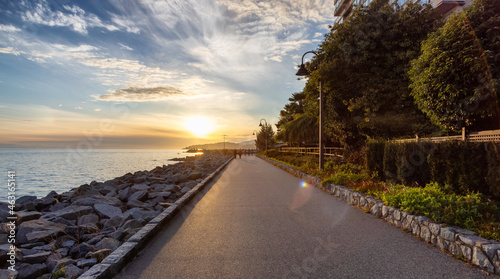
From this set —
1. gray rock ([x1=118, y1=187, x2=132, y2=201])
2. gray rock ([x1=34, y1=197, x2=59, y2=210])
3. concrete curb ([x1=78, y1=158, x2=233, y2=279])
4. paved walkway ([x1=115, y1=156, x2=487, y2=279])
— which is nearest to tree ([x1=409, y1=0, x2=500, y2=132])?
paved walkway ([x1=115, y1=156, x2=487, y2=279])

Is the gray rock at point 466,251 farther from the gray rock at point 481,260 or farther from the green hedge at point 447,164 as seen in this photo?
the green hedge at point 447,164

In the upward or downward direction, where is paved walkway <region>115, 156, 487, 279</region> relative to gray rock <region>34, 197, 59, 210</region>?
upward

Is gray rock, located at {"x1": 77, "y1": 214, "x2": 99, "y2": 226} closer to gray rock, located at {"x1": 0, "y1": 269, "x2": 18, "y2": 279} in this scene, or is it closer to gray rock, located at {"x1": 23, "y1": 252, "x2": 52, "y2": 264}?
gray rock, located at {"x1": 23, "y1": 252, "x2": 52, "y2": 264}

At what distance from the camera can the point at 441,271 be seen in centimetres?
391

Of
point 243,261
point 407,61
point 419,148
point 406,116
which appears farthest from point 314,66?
point 243,261

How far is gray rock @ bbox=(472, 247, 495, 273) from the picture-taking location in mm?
3837

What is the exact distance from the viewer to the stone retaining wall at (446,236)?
12.7 ft

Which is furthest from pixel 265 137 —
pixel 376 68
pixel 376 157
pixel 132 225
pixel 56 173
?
pixel 132 225

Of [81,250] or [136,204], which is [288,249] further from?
[136,204]

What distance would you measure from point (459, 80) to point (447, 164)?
3.33 metres

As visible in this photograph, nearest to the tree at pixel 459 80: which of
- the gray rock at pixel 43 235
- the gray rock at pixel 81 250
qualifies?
the gray rock at pixel 81 250

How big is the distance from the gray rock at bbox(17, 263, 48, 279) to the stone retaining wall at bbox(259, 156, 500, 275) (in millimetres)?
6415

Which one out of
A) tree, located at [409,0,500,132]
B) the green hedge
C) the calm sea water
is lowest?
the calm sea water

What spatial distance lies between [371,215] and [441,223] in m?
2.17
